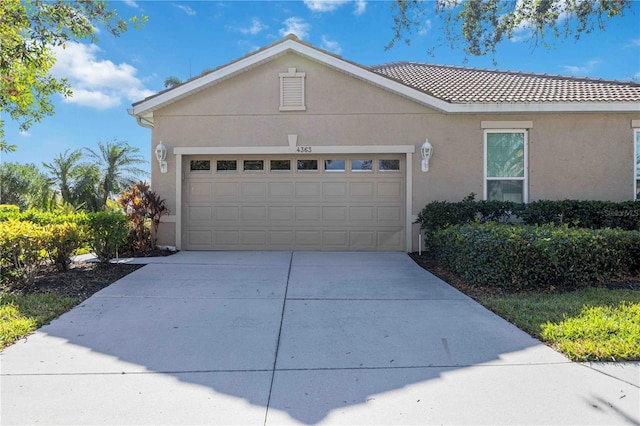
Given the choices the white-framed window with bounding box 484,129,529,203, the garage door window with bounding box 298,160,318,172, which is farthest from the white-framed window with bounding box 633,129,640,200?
the garage door window with bounding box 298,160,318,172

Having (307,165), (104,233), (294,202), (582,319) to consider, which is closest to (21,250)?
(104,233)

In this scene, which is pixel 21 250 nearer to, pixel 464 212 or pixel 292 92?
pixel 292 92

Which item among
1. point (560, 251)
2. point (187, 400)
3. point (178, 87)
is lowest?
point (187, 400)

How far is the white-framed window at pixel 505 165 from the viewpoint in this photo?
905 centimetres

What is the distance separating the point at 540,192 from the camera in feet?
29.4

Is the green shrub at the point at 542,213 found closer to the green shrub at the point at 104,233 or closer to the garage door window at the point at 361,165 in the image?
the garage door window at the point at 361,165

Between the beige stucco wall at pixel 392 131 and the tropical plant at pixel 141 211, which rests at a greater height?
the beige stucco wall at pixel 392 131

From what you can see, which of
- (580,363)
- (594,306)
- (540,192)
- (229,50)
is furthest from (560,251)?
(229,50)

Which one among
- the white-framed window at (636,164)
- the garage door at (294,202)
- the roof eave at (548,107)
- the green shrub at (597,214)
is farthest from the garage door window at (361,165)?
the white-framed window at (636,164)

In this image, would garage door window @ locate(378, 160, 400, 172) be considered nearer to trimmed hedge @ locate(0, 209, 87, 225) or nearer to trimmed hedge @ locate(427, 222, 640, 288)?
trimmed hedge @ locate(427, 222, 640, 288)

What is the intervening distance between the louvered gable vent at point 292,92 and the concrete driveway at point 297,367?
213 inches

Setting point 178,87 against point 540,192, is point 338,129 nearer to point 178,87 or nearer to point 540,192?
point 178,87

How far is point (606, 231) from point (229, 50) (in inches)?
430

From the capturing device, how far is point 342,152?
913 cm
